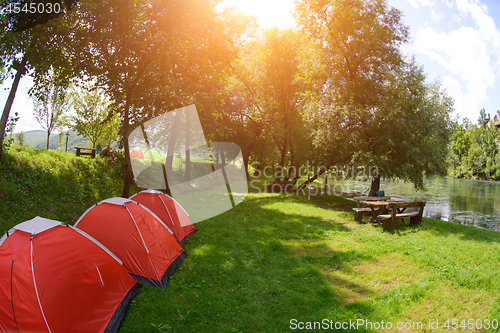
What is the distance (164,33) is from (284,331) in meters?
11.4

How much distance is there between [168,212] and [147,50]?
6972 mm

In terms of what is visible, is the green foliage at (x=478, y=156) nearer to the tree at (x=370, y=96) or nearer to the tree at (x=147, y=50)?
the tree at (x=370, y=96)

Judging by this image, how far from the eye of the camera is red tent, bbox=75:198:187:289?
624 cm

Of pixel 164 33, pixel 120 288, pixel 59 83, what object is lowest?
Answer: pixel 120 288

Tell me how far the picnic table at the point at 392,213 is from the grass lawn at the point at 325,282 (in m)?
0.47

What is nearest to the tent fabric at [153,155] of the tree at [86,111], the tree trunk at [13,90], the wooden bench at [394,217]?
the tree at [86,111]

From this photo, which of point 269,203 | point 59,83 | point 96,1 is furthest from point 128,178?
point 269,203

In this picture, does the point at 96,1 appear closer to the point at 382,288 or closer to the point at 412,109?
the point at 382,288

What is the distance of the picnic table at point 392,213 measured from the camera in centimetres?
1064

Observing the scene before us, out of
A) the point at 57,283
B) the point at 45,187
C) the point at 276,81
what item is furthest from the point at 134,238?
the point at 276,81

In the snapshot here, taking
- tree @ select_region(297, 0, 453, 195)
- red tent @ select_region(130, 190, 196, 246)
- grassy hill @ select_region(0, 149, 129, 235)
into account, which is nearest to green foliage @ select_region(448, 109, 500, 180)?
tree @ select_region(297, 0, 453, 195)

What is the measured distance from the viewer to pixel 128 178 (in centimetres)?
1209

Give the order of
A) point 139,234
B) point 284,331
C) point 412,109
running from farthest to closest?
point 412,109, point 139,234, point 284,331

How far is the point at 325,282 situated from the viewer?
6422mm
